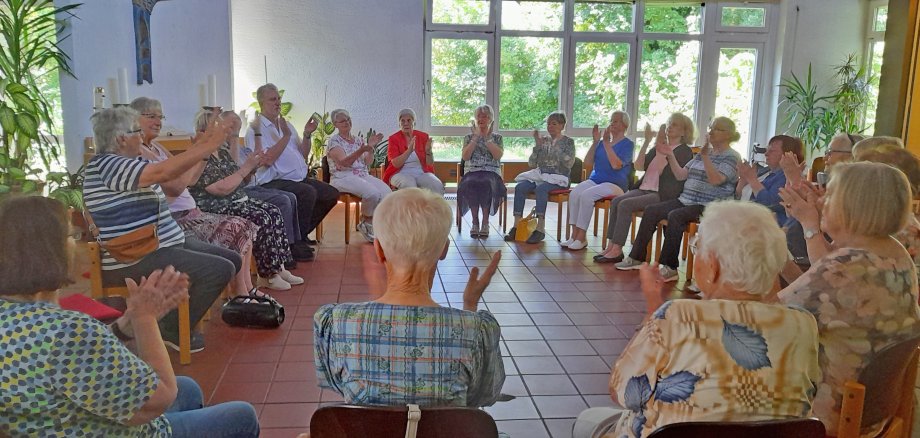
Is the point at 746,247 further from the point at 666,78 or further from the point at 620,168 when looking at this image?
the point at 666,78

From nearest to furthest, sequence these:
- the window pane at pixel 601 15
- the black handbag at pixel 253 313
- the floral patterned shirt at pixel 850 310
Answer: the floral patterned shirt at pixel 850 310 → the black handbag at pixel 253 313 → the window pane at pixel 601 15

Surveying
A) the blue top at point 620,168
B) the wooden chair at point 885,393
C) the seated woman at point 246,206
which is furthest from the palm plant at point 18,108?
the blue top at point 620,168

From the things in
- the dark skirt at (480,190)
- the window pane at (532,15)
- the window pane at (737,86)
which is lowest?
the dark skirt at (480,190)

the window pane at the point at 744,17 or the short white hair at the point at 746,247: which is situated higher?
the window pane at the point at 744,17

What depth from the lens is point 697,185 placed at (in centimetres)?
486

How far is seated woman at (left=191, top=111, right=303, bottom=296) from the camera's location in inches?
165

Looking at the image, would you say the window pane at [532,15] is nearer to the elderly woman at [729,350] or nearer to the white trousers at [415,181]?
the white trousers at [415,181]

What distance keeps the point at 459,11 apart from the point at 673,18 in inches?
110

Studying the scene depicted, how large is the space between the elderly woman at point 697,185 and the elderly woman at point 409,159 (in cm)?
221

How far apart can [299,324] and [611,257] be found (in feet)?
8.59

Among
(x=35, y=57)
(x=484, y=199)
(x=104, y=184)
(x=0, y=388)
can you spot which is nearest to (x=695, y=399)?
(x=0, y=388)

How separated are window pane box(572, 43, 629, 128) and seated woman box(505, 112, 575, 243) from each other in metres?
2.79

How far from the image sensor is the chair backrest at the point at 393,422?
4.06 feet

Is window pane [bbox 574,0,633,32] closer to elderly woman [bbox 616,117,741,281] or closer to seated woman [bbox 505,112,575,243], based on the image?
seated woman [bbox 505,112,575,243]
